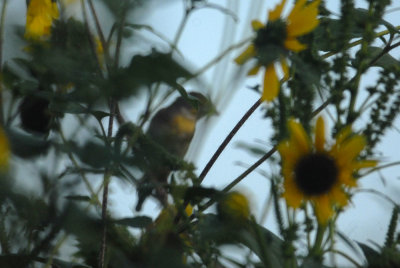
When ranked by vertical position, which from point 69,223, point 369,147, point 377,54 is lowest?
point 69,223

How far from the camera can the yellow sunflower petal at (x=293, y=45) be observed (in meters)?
0.29

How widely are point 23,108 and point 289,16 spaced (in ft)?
0.68

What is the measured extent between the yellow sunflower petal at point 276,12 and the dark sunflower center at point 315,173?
0.08 metres

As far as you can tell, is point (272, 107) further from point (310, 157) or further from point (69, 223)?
point (69, 223)

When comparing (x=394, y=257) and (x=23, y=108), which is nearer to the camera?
(x=394, y=257)

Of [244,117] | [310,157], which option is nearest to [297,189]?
[310,157]

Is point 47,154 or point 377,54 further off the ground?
point 377,54

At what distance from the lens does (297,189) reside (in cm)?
33

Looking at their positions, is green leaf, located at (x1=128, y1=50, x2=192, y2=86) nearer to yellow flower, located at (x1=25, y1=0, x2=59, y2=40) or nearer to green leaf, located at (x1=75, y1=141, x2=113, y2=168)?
green leaf, located at (x1=75, y1=141, x2=113, y2=168)

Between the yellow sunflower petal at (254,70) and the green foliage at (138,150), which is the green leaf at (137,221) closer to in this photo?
the green foliage at (138,150)

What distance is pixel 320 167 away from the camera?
0.33 meters

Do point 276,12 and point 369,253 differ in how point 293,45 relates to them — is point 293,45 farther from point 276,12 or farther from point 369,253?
point 369,253

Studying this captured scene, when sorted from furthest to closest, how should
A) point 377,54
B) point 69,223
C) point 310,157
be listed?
point 377,54, point 310,157, point 69,223

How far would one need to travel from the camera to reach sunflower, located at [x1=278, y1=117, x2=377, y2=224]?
32cm
